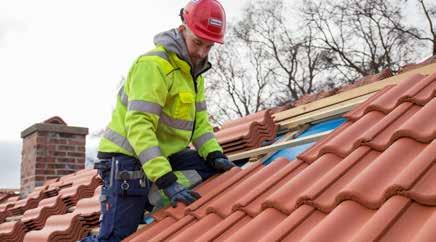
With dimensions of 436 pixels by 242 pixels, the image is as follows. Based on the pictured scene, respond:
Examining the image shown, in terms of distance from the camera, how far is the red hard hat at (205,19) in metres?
3.11

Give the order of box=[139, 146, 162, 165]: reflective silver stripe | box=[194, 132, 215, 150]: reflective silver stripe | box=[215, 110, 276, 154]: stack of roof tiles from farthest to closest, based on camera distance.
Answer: box=[215, 110, 276, 154]: stack of roof tiles
box=[194, 132, 215, 150]: reflective silver stripe
box=[139, 146, 162, 165]: reflective silver stripe

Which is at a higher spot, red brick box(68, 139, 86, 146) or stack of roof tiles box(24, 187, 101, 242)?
red brick box(68, 139, 86, 146)

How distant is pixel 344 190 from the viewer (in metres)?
2.03

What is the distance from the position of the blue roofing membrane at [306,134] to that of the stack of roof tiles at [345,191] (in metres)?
0.23

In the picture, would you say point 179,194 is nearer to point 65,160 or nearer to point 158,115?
point 158,115

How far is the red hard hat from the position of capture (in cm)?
311

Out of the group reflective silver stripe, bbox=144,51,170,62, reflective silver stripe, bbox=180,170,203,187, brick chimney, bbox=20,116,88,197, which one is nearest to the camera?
reflective silver stripe, bbox=144,51,170,62

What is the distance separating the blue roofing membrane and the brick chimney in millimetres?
5659

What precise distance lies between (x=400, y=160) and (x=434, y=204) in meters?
0.44

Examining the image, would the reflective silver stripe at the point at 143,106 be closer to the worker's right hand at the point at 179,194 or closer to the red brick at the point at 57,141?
the worker's right hand at the point at 179,194

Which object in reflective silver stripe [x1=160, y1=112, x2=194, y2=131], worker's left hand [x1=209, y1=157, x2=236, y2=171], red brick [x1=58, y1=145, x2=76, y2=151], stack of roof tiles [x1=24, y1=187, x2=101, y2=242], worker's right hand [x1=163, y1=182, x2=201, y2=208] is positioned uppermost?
reflective silver stripe [x1=160, y1=112, x2=194, y2=131]

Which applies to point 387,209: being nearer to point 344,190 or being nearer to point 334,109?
point 344,190

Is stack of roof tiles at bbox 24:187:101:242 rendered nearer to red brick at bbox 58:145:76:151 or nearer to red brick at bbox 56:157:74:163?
red brick at bbox 58:145:76:151

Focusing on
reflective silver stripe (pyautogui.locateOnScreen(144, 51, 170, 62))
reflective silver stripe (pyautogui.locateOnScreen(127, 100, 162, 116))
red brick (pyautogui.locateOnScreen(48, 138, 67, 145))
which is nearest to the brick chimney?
red brick (pyautogui.locateOnScreen(48, 138, 67, 145))
